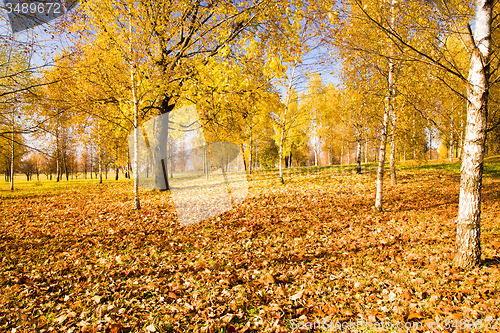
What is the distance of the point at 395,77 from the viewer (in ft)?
23.8

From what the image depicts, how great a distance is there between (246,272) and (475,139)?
4361mm

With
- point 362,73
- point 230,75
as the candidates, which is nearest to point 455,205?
point 362,73

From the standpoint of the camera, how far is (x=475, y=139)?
11.1 feet

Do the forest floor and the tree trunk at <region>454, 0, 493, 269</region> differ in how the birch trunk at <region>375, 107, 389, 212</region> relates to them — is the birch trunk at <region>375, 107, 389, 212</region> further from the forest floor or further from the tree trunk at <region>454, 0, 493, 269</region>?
the tree trunk at <region>454, 0, 493, 269</region>

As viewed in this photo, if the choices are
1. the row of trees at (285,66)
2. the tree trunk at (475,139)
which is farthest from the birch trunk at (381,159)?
the tree trunk at (475,139)

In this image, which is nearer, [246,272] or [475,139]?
[475,139]

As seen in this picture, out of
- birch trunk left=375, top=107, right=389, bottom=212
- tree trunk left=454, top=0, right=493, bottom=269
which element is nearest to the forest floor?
birch trunk left=375, top=107, right=389, bottom=212

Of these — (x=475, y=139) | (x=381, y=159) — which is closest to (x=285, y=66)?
(x=475, y=139)

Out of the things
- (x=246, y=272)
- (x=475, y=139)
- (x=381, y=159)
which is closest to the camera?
(x=475, y=139)

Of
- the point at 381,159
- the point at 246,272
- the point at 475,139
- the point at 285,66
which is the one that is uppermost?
the point at 285,66

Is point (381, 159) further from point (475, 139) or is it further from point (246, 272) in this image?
point (246, 272)

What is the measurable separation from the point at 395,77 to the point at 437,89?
4.30 metres

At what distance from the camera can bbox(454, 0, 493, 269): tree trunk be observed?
3.31 metres

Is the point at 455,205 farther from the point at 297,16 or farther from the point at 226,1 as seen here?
the point at 226,1
